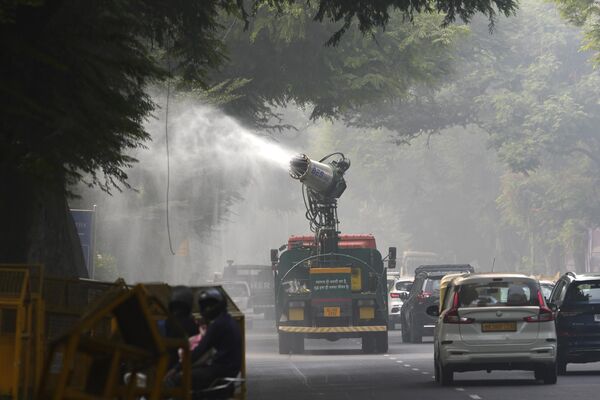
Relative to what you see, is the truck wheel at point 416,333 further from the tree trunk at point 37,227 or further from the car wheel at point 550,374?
the car wheel at point 550,374

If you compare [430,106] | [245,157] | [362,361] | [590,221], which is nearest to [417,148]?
[590,221]

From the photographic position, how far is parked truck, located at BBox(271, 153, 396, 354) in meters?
34.0

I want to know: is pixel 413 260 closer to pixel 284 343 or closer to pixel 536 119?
pixel 536 119

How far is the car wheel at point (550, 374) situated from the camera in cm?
2245

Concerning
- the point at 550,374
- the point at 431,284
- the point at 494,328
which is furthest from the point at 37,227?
the point at 431,284

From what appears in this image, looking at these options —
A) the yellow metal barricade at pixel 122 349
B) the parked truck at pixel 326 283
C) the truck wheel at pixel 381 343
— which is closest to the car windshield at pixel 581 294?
the parked truck at pixel 326 283

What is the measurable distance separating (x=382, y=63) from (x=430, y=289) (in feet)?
18.4

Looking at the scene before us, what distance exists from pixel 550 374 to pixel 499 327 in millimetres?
985

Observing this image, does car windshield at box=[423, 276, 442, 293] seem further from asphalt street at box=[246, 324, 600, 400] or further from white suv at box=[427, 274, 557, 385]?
white suv at box=[427, 274, 557, 385]

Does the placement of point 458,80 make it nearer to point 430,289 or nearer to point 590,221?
point 590,221

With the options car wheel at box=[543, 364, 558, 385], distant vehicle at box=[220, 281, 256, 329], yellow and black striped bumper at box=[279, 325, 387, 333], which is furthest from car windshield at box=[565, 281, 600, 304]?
distant vehicle at box=[220, 281, 256, 329]

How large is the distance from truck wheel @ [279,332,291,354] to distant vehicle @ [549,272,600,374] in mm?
10791

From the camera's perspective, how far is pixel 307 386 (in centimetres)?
2347

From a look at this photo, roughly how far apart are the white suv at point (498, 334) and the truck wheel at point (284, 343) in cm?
1256
